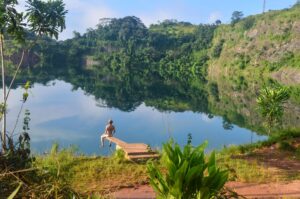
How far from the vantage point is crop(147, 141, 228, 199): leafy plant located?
3.51 m

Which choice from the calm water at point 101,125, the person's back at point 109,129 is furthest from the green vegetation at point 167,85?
the person's back at point 109,129

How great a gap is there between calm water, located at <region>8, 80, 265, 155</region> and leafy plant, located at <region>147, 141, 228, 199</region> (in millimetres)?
16739

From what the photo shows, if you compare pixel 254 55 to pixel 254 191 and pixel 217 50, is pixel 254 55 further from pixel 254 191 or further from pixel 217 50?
pixel 254 191

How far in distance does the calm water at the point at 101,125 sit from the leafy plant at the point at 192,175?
16739 mm

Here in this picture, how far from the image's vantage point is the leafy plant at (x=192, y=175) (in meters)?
3.51

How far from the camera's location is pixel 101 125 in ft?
110

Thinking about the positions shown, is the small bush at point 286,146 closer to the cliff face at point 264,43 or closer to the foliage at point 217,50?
the cliff face at point 264,43

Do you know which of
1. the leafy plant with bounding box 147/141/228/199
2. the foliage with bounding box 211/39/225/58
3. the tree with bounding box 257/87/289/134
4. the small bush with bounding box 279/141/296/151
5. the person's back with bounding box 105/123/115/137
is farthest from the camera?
the foliage with bounding box 211/39/225/58

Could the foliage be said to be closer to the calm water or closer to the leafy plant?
the calm water

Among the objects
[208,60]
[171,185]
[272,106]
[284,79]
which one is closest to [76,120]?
[272,106]

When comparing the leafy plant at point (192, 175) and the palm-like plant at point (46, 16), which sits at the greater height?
the palm-like plant at point (46, 16)

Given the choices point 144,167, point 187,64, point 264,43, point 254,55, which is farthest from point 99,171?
point 187,64

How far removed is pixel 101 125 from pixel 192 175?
30.2 m

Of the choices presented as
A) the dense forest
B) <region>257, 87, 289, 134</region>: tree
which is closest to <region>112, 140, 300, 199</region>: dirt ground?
<region>257, 87, 289, 134</region>: tree
